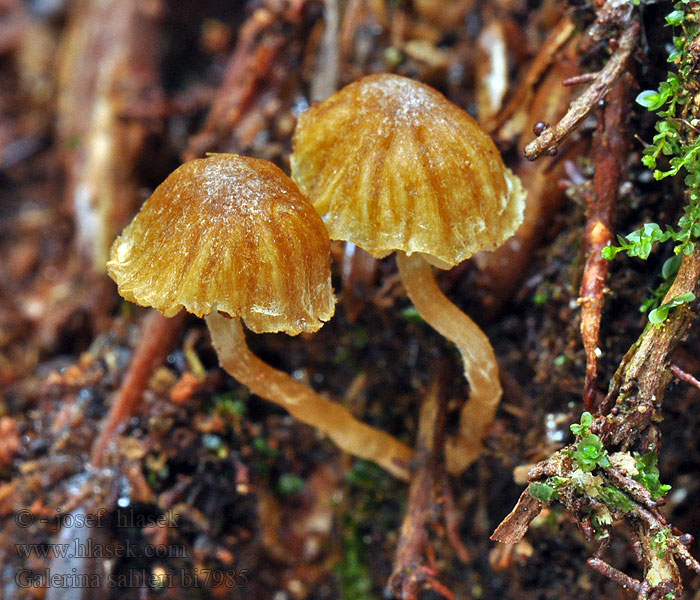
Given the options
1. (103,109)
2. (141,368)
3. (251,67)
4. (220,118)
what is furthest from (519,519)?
(103,109)

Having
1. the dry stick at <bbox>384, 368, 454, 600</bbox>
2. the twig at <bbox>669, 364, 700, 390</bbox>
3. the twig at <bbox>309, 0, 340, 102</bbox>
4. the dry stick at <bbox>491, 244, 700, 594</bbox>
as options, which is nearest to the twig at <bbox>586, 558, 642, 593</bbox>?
the dry stick at <bbox>491, 244, 700, 594</bbox>

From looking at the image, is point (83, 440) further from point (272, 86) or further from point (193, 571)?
point (272, 86)

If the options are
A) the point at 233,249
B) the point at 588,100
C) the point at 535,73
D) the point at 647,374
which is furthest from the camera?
the point at 535,73

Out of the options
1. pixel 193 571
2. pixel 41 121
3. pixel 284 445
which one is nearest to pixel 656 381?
pixel 284 445

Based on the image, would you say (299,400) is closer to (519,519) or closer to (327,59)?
(519,519)

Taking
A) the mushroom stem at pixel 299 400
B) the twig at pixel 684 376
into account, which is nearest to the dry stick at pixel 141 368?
the mushroom stem at pixel 299 400
